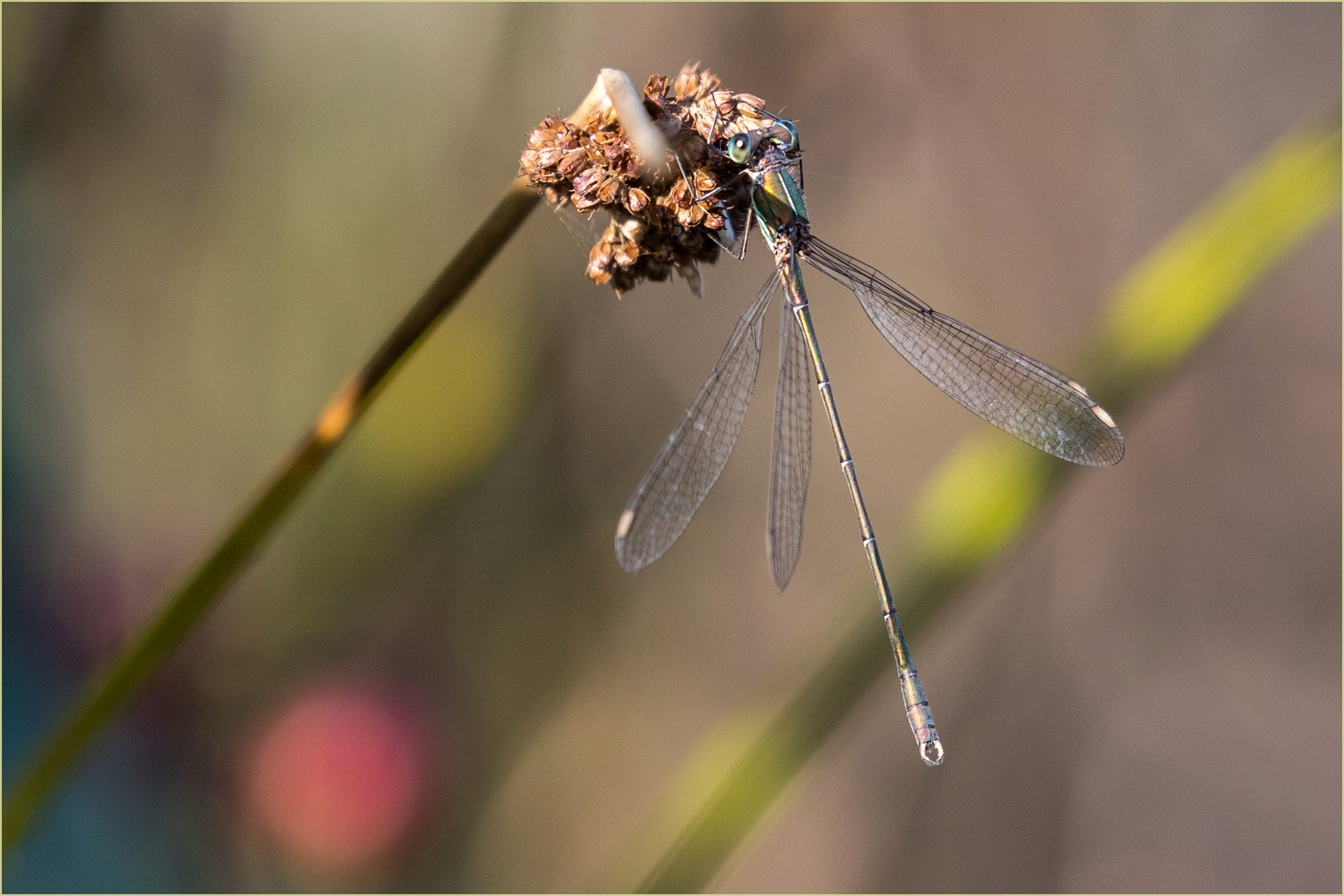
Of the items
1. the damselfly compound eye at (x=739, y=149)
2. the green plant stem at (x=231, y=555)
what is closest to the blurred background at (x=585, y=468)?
the green plant stem at (x=231, y=555)

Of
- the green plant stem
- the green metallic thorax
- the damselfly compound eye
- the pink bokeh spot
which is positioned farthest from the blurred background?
the damselfly compound eye

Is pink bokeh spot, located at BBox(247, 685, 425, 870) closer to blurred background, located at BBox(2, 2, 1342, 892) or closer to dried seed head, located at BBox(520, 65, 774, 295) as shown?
blurred background, located at BBox(2, 2, 1342, 892)

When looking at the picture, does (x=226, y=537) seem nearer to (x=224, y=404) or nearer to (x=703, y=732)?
(x=224, y=404)

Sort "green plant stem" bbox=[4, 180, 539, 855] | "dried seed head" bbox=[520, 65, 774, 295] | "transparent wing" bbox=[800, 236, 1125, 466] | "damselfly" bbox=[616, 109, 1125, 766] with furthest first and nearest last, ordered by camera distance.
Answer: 1. "transparent wing" bbox=[800, 236, 1125, 466]
2. "damselfly" bbox=[616, 109, 1125, 766]
3. "dried seed head" bbox=[520, 65, 774, 295]
4. "green plant stem" bbox=[4, 180, 539, 855]

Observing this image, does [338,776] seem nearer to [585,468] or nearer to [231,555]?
[585,468]

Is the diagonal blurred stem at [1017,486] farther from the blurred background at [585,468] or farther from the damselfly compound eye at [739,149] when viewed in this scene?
the blurred background at [585,468]

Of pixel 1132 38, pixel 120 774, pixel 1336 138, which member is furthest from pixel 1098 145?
pixel 120 774
